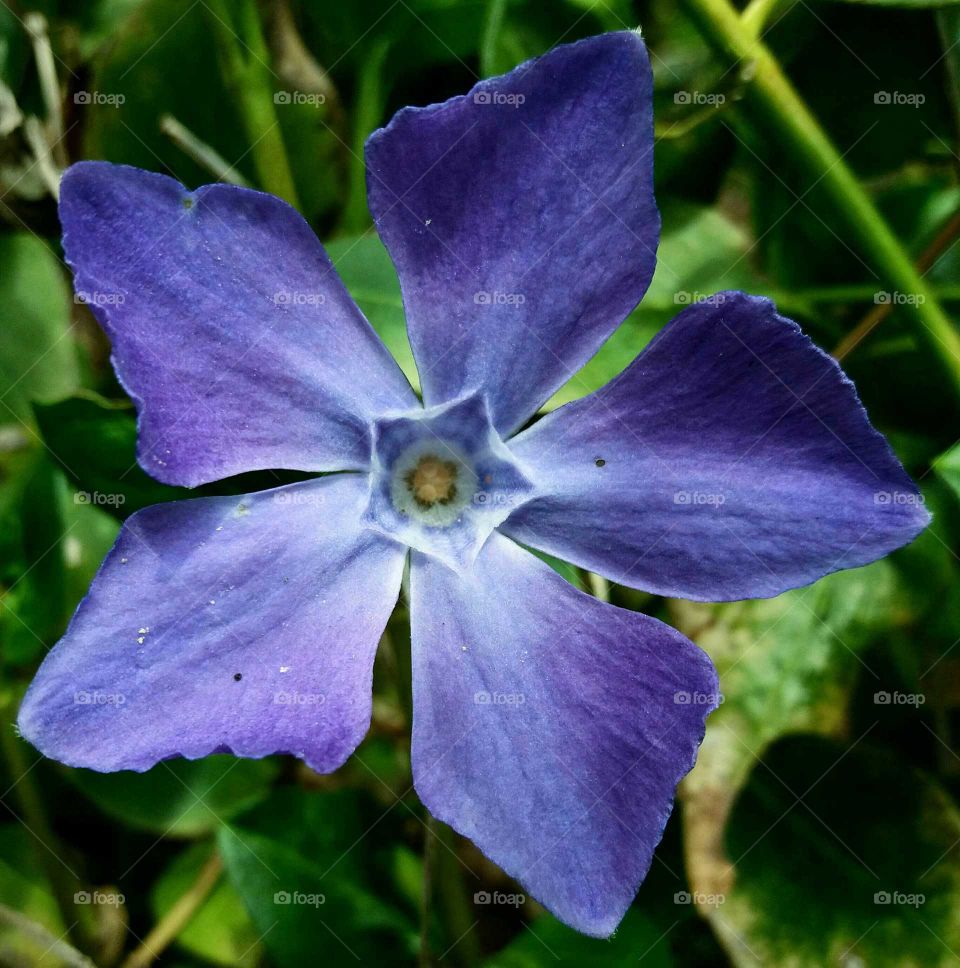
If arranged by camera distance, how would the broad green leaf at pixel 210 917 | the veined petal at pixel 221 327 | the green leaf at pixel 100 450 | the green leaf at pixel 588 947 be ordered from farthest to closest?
the broad green leaf at pixel 210 917 → the green leaf at pixel 588 947 → the green leaf at pixel 100 450 → the veined petal at pixel 221 327

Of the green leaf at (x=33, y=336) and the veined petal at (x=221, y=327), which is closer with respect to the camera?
the veined petal at (x=221, y=327)

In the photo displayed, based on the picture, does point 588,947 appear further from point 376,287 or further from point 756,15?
point 756,15

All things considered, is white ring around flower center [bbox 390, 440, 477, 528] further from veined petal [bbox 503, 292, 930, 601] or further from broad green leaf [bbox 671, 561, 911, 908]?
broad green leaf [bbox 671, 561, 911, 908]

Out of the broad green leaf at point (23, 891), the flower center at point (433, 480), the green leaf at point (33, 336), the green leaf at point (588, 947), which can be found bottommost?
the green leaf at point (588, 947)

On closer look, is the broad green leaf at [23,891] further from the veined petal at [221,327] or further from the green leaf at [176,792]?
the veined petal at [221,327]

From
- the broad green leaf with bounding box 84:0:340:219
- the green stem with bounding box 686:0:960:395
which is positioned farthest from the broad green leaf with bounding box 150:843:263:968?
the green stem with bounding box 686:0:960:395

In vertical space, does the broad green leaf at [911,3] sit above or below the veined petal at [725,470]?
above

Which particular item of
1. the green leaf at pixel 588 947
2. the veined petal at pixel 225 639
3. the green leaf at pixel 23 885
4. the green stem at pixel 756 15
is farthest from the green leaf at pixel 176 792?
the green stem at pixel 756 15

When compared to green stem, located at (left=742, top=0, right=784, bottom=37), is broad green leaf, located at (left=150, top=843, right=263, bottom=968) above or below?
Result: below
